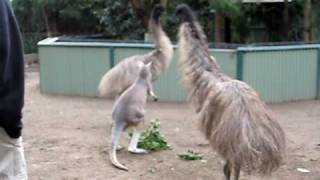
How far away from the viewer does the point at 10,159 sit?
2.56m

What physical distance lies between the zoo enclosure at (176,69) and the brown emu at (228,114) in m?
4.34

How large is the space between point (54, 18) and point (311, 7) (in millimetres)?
9792

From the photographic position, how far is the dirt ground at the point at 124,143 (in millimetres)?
5277

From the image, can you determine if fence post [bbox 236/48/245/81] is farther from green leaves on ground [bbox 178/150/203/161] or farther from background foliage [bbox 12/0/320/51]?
green leaves on ground [bbox 178/150/203/161]

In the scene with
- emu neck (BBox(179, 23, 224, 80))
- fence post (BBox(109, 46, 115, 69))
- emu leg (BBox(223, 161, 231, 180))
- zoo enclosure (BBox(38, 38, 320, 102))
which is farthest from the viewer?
fence post (BBox(109, 46, 115, 69))

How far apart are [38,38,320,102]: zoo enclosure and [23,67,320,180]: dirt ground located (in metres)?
0.43

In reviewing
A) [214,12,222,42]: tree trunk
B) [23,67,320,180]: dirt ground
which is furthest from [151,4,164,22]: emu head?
[214,12,222,42]: tree trunk

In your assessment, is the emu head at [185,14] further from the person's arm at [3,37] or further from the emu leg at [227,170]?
the person's arm at [3,37]

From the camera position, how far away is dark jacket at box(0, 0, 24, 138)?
90.7 inches

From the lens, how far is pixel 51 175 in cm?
516

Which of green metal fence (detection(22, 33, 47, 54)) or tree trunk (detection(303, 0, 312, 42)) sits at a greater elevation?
tree trunk (detection(303, 0, 312, 42))

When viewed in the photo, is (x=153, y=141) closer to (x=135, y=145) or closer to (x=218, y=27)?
(x=135, y=145)

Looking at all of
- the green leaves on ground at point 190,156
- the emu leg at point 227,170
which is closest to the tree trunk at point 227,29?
the green leaves on ground at point 190,156

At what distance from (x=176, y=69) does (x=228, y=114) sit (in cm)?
513
